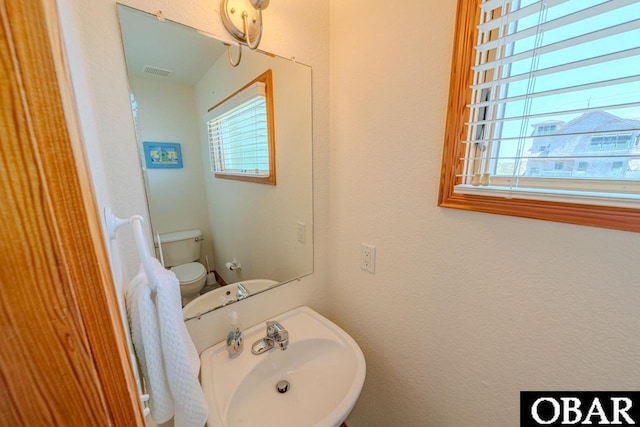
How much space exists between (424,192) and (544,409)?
0.68 m

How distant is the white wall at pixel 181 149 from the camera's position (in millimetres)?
734

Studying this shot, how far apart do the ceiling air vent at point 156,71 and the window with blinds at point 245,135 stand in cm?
16

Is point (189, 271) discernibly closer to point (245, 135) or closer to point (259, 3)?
point (245, 135)

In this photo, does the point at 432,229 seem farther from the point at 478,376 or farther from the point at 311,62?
the point at 311,62

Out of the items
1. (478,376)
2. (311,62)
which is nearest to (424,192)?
(478,376)

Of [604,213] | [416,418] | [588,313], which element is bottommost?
[416,418]

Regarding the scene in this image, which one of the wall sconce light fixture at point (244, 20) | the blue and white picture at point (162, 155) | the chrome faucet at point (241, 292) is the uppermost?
the wall sconce light fixture at point (244, 20)

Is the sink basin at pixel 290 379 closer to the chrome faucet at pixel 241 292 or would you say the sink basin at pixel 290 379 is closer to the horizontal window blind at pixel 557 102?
the chrome faucet at pixel 241 292

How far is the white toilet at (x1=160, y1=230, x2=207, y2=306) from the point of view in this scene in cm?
84

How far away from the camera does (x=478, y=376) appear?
2.48ft

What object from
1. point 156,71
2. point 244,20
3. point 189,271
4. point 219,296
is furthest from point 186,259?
point 244,20

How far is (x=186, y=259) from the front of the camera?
883 millimetres

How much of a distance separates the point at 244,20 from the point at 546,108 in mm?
952

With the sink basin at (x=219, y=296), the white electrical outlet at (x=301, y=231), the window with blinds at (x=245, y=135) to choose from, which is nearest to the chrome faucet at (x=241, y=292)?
the sink basin at (x=219, y=296)
